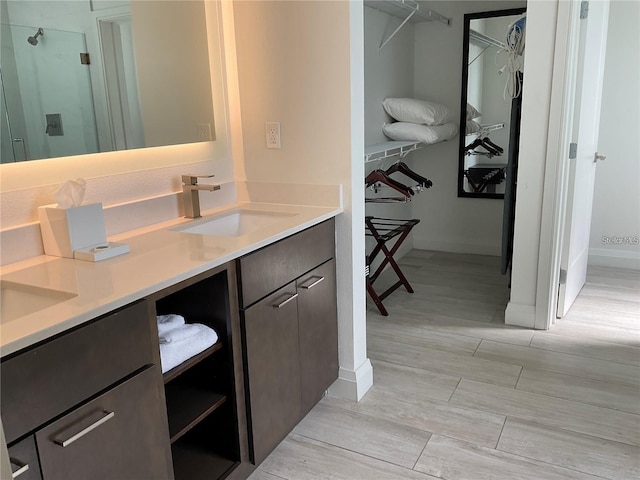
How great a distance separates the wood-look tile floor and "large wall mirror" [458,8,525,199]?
134cm

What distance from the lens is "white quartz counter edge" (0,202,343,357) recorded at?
3.64 ft

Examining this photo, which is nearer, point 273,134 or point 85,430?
point 85,430

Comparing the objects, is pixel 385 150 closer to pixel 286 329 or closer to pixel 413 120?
pixel 413 120

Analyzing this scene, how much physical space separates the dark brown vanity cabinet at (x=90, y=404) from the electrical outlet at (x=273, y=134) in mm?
1191

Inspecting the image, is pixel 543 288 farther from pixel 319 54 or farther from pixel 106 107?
pixel 106 107

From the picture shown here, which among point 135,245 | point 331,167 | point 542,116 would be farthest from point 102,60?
point 542,116

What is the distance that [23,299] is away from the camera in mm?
1361

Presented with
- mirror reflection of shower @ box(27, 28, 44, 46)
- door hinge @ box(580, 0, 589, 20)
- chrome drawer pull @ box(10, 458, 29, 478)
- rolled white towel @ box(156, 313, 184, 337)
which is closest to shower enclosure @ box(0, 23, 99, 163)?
mirror reflection of shower @ box(27, 28, 44, 46)

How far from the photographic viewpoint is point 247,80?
232 cm

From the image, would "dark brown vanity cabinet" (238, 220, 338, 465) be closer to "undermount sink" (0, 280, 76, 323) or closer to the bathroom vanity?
the bathroom vanity

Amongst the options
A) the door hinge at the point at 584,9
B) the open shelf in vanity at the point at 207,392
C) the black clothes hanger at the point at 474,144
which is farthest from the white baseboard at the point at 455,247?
the open shelf in vanity at the point at 207,392

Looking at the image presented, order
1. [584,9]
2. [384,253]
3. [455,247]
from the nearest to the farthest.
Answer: [584,9]
[384,253]
[455,247]

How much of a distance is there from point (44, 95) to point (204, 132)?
0.72 m

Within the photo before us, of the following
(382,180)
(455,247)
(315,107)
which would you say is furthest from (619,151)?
(315,107)
